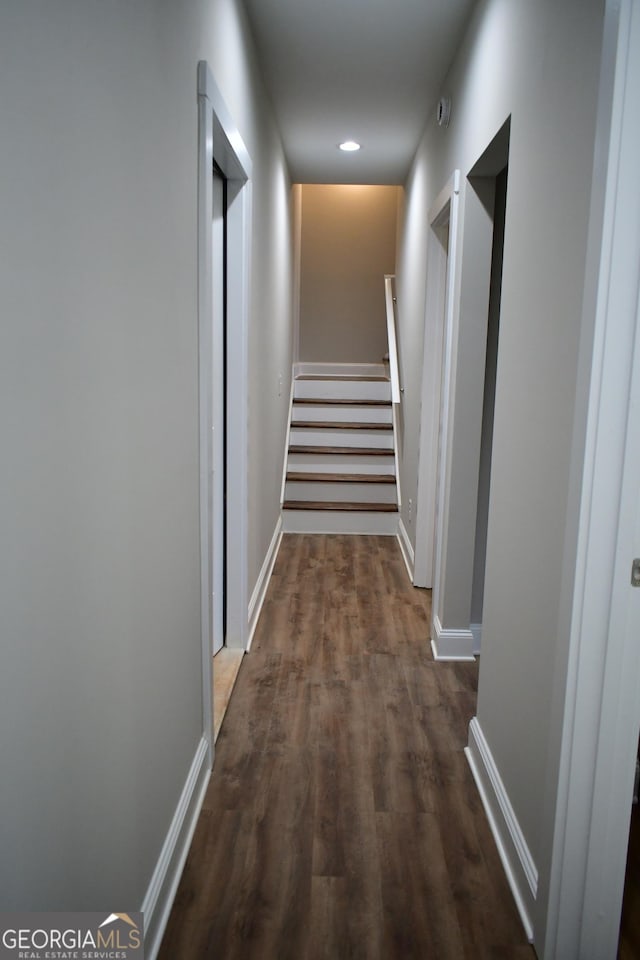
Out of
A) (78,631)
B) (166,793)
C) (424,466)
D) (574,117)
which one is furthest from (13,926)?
(424,466)

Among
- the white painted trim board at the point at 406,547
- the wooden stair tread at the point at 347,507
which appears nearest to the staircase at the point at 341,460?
the wooden stair tread at the point at 347,507

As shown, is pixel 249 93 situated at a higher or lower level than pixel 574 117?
higher

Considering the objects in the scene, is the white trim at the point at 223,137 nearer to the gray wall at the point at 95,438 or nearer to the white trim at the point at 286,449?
the gray wall at the point at 95,438

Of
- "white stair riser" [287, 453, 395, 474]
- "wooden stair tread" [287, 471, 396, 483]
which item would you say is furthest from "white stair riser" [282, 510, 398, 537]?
"white stair riser" [287, 453, 395, 474]

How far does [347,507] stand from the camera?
217 inches

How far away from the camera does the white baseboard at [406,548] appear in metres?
4.45

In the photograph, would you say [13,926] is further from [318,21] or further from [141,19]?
[318,21]

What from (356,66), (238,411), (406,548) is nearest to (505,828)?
(238,411)

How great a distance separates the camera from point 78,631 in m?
1.09

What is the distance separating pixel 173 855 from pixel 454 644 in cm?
174

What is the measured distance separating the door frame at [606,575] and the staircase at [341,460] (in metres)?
4.04

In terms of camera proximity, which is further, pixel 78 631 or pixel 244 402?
pixel 244 402

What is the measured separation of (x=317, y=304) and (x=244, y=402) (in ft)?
16.7

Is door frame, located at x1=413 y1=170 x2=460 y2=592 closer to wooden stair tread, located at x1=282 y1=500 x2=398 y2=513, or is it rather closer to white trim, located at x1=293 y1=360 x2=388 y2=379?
wooden stair tread, located at x1=282 y1=500 x2=398 y2=513
